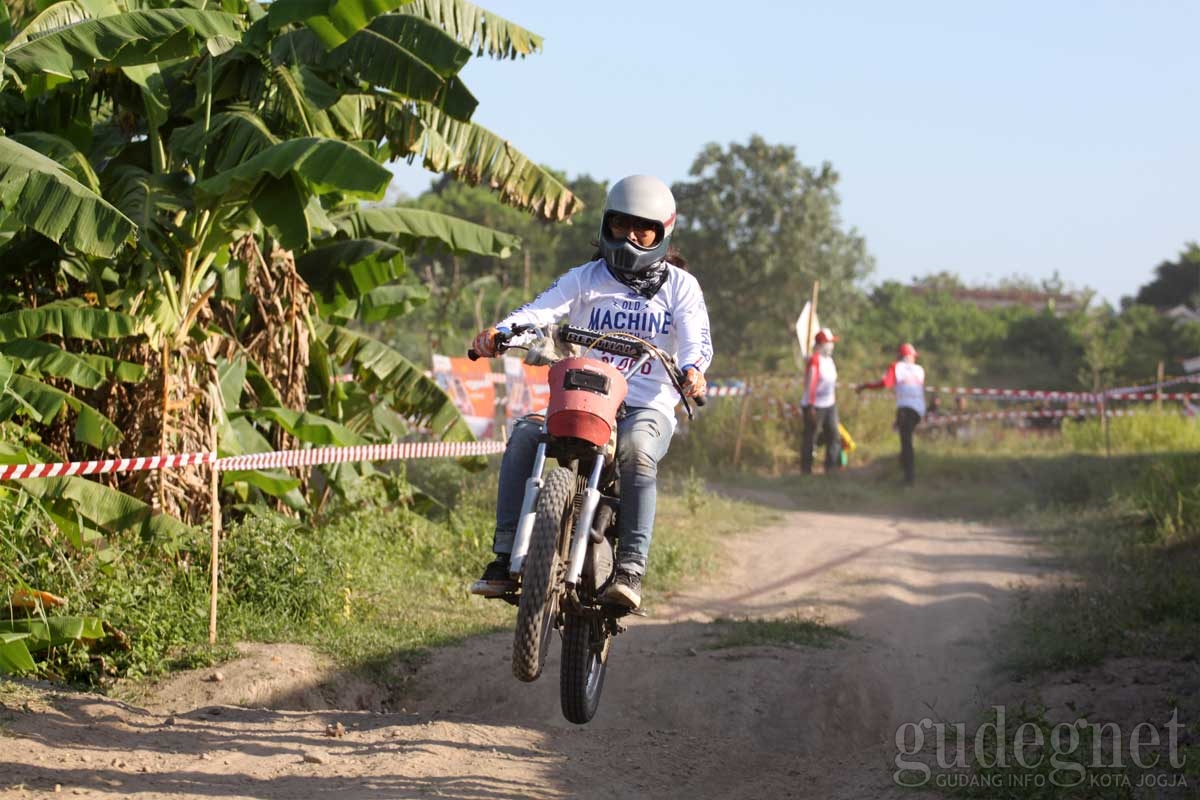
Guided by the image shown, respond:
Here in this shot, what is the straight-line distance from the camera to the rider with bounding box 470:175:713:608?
6.01m

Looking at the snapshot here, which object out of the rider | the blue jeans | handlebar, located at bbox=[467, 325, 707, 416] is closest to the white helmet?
the rider

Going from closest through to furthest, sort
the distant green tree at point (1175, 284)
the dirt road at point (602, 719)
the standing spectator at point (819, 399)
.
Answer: the dirt road at point (602, 719)
the standing spectator at point (819, 399)
the distant green tree at point (1175, 284)

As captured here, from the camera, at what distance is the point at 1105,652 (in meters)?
7.75

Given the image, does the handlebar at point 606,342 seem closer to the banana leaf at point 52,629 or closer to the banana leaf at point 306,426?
the banana leaf at point 52,629

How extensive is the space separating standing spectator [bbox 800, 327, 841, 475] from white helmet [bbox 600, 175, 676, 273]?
1207 centimetres

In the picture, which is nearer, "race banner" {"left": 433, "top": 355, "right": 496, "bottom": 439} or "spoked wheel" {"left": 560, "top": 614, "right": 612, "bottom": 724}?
"spoked wheel" {"left": 560, "top": 614, "right": 612, "bottom": 724}

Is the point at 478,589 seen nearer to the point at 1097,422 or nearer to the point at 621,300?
the point at 621,300

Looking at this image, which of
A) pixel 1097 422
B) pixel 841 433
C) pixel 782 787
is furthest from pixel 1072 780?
pixel 1097 422

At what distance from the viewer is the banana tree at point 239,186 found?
8273 millimetres

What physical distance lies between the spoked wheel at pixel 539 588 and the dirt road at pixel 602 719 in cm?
59

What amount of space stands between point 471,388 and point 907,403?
5922mm

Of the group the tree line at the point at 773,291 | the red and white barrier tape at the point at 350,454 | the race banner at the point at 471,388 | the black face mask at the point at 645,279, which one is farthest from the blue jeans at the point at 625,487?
the tree line at the point at 773,291

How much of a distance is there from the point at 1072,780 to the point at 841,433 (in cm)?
1394

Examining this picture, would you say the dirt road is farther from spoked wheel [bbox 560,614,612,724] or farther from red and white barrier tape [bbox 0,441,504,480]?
red and white barrier tape [bbox 0,441,504,480]
